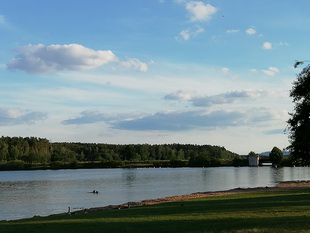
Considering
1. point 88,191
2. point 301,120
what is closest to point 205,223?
point 301,120

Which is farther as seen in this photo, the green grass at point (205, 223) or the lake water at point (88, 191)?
the lake water at point (88, 191)

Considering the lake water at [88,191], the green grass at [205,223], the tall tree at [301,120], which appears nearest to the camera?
the green grass at [205,223]

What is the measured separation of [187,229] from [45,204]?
39511mm

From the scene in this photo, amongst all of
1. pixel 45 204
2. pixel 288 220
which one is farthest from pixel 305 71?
pixel 45 204

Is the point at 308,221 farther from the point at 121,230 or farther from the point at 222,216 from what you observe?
the point at 121,230

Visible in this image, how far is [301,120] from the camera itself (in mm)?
37281

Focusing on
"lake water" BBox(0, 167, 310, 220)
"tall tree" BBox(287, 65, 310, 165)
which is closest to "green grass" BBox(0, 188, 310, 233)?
"tall tree" BBox(287, 65, 310, 165)

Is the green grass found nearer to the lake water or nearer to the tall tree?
the tall tree

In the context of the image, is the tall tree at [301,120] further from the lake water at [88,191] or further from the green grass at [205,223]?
the lake water at [88,191]

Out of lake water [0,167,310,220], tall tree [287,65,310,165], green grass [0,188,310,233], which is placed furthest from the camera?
lake water [0,167,310,220]

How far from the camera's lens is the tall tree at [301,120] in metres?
34.2

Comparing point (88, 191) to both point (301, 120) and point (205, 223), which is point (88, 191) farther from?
point (205, 223)

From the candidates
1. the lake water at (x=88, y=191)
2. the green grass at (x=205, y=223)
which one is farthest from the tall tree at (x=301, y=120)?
the lake water at (x=88, y=191)

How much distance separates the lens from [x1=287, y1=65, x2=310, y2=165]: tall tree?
34250 mm
